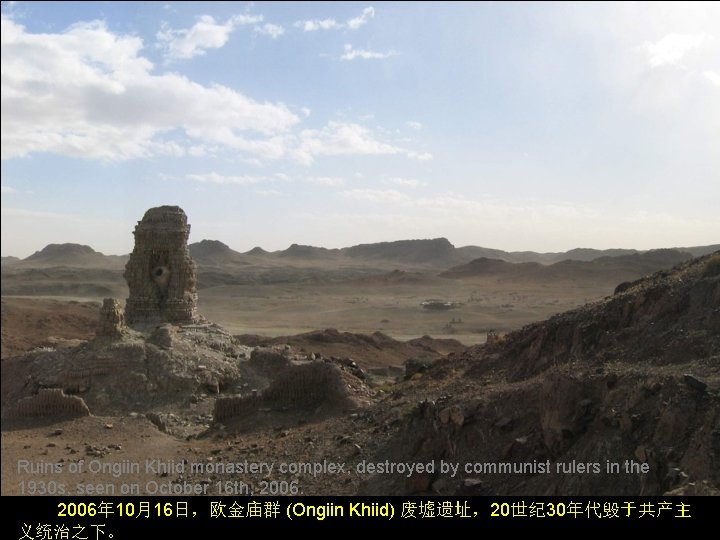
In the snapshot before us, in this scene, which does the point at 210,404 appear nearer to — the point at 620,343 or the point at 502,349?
the point at 502,349

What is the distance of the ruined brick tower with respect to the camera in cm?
1775

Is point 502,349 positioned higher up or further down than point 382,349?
higher up

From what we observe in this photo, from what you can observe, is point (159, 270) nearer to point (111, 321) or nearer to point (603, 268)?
point (111, 321)

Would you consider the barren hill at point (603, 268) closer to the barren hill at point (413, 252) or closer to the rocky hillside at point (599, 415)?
the barren hill at point (413, 252)

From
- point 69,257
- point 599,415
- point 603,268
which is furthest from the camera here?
point 69,257

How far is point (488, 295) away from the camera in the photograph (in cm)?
6094

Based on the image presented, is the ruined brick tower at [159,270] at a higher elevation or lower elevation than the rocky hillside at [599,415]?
higher

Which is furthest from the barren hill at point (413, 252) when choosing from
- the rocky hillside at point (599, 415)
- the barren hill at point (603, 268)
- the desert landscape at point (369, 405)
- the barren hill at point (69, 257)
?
the rocky hillside at point (599, 415)

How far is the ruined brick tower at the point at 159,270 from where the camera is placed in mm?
17750

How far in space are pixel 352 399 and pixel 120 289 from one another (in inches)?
2190

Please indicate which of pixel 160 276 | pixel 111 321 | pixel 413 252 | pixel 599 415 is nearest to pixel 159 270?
pixel 160 276

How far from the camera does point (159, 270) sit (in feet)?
58.8

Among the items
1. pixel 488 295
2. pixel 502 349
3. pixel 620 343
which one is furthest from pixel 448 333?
pixel 620 343

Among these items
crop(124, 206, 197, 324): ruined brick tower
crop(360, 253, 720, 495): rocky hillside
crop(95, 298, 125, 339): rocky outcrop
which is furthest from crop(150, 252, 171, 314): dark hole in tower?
crop(360, 253, 720, 495): rocky hillside
